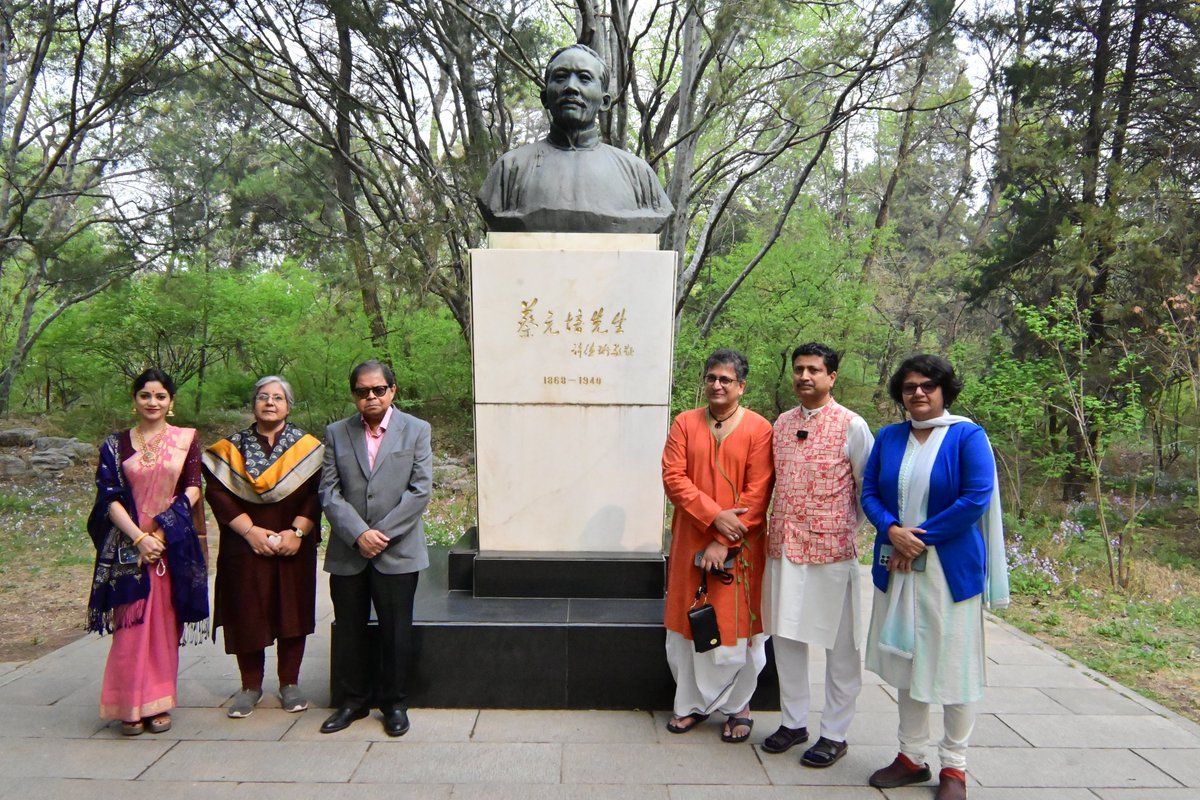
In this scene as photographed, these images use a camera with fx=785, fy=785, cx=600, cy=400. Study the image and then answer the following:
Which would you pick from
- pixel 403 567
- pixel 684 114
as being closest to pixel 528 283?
pixel 403 567

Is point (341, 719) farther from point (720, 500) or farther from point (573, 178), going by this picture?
point (573, 178)

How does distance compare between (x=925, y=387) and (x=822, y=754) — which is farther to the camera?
(x=822, y=754)

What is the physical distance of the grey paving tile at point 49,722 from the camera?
→ 3.16 meters

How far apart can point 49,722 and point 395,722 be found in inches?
59.8

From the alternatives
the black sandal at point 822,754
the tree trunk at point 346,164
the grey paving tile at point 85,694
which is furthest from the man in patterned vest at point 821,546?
the tree trunk at point 346,164

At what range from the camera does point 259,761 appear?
2896 mm

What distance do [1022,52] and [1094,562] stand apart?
24.3ft

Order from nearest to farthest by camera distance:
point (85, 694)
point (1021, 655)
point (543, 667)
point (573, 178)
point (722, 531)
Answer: point (722, 531) < point (543, 667) < point (85, 694) < point (573, 178) < point (1021, 655)

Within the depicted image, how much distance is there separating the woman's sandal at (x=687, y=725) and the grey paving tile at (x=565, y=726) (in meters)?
0.07

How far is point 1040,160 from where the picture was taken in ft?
32.0

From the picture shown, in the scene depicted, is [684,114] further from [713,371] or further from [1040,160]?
[713,371]

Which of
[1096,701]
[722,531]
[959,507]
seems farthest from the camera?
[1096,701]

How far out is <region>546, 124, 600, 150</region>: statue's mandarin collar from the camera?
13.9ft

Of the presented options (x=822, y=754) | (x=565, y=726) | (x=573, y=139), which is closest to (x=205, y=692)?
(x=565, y=726)
